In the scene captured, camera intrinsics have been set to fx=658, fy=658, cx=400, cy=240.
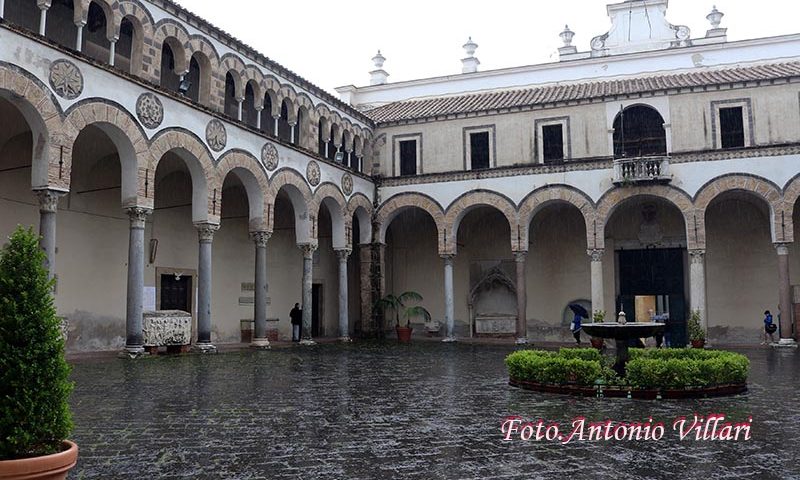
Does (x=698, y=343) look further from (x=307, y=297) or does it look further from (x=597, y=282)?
(x=307, y=297)

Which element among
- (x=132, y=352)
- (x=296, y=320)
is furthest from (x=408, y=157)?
(x=132, y=352)

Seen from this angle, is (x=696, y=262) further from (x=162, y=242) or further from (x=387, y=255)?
(x=162, y=242)

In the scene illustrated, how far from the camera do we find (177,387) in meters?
9.87

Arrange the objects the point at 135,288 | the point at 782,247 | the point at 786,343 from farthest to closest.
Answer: the point at 782,247 < the point at 786,343 < the point at 135,288

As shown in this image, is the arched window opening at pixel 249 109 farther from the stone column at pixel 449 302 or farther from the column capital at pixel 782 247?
the column capital at pixel 782 247

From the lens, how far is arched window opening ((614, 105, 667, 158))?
21.8 metres

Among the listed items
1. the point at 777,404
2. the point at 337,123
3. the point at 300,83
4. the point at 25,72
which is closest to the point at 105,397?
the point at 25,72

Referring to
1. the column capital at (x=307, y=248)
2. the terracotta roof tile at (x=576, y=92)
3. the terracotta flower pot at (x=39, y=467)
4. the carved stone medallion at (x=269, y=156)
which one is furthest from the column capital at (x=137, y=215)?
the terracotta roof tile at (x=576, y=92)

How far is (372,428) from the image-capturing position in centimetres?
696

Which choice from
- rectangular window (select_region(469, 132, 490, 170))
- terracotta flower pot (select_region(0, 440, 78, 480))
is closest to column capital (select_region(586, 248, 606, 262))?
rectangular window (select_region(469, 132, 490, 170))

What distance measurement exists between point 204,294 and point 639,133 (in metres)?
14.9

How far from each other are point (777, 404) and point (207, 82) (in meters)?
14.2

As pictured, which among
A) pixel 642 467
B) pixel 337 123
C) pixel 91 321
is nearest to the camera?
pixel 642 467

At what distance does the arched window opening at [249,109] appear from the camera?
763 inches
